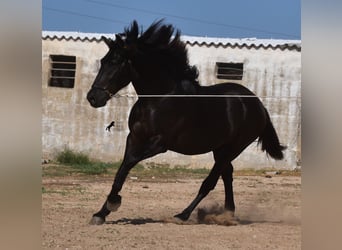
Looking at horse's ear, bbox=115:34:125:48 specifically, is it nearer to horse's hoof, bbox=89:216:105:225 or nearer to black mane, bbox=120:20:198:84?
black mane, bbox=120:20:198:84

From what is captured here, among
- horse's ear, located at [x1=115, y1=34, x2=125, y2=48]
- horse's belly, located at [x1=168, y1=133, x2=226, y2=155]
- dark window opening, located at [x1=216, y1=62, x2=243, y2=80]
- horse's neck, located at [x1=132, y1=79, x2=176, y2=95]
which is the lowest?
horse's belly, located at [x1=168, y1=133, x2=226, y2=155]

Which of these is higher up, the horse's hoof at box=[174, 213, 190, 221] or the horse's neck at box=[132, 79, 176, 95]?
the horse's neck at box=[132, 79, 176, 95]

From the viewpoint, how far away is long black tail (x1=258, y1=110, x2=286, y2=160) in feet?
15.7

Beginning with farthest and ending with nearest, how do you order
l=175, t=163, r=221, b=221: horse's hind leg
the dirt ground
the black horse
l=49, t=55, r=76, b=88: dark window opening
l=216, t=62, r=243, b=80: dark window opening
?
l=49, t=55, r=76, b=88: dark window opening, l=216, t=62, r=243, b=80: dark window opening, l=175, t=163, r=221, b=221: horse's hind leg, the black horse, the dirt ground

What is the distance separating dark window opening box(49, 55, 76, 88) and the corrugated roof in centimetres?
24

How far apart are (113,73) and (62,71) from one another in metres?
0.70

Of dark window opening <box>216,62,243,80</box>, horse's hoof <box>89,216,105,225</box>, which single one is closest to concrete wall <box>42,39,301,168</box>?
dark window opening <box>216,62,243,80</box>

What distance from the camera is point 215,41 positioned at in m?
4.77

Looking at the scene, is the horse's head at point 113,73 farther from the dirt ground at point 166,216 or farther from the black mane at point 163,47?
the dirt ground at point 166,216

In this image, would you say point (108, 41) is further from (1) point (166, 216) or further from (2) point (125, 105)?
(1) point (166, 216)
